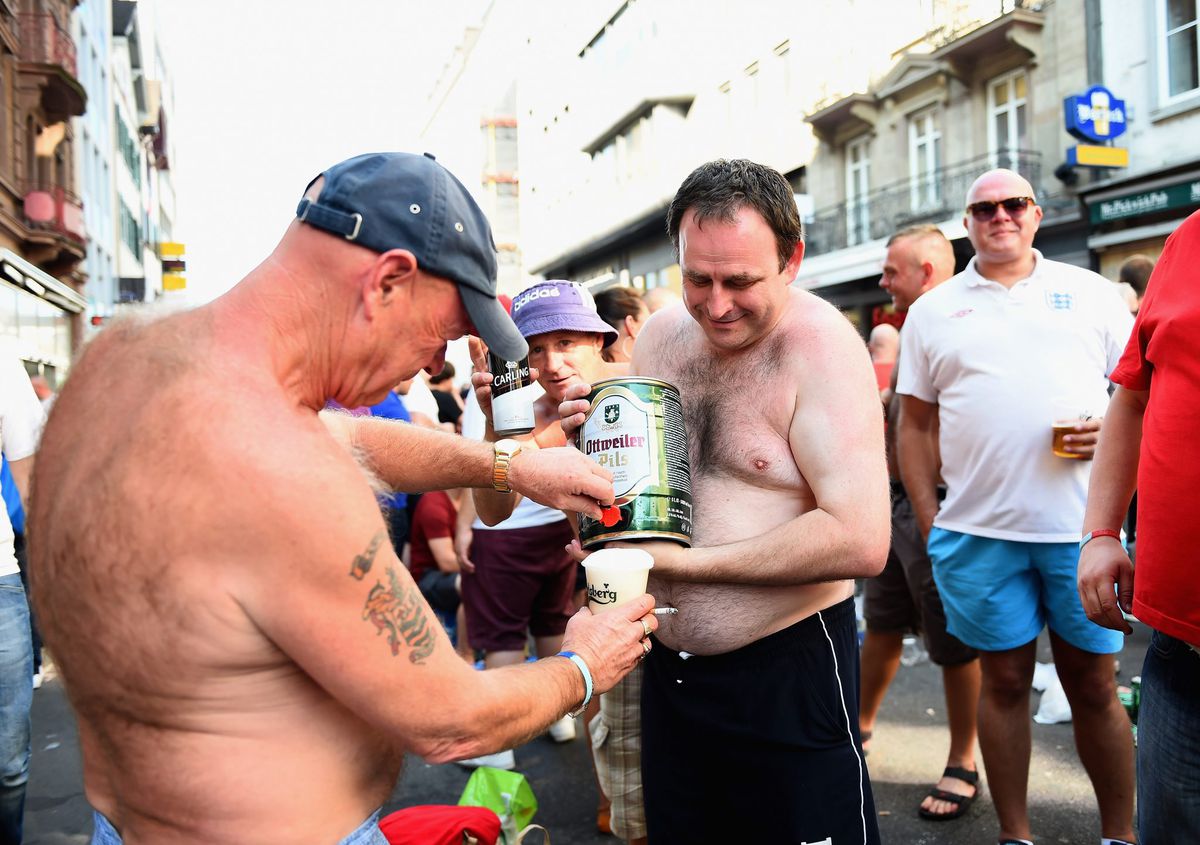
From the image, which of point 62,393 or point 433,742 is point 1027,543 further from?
point 62,393

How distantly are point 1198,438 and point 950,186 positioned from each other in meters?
16.4

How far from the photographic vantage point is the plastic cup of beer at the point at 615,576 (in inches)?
75.1

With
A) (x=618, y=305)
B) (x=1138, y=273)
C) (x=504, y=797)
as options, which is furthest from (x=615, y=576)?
(x=1138, y=273)

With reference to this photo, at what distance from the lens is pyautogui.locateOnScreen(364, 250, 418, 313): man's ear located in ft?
4.89

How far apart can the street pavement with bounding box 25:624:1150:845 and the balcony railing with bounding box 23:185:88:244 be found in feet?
59.8

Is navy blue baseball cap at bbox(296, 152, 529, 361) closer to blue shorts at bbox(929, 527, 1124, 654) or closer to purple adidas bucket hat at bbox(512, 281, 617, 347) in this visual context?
purple adidas bucket hat at bbox(512, 281, 617, 347)

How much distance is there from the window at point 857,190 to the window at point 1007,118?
3.17 meters

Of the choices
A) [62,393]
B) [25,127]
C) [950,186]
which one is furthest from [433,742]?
[25,127]

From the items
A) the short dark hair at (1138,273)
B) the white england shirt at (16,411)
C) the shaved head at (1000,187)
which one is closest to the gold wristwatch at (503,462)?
the white england shirt at (16,411)

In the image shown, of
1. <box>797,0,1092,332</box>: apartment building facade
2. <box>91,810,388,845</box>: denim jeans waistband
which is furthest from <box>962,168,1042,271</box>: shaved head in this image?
<box>797,0,1092,332</box>: apartment building facade

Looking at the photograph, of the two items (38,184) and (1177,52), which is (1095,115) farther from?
(38,184)

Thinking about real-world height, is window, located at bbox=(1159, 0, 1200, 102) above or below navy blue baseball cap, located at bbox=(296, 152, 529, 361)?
above

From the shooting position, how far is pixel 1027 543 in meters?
3.37

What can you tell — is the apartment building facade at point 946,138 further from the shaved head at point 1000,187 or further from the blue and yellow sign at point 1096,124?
the shaved head at point 1000,187
